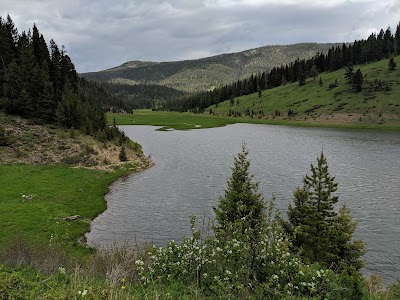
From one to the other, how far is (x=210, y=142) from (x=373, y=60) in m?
159

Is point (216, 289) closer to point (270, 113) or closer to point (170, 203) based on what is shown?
point (170, 203)

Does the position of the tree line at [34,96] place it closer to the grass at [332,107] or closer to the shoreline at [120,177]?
the shoreline at [120,177]

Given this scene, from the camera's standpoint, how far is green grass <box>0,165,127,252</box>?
29047 mm

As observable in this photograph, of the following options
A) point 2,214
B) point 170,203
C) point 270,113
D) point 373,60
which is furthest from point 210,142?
point 373,60

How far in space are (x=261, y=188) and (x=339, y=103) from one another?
401ft

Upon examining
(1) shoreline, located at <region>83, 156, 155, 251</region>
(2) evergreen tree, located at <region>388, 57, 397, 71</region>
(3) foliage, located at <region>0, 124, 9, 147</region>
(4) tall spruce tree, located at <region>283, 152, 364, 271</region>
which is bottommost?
(1) shoreline, located at <region>83, 156, 155, 251</region>

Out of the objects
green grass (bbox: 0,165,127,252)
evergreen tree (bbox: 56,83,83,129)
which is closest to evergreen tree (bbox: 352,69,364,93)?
evergreen tree (bbox: 56,83,83,129)

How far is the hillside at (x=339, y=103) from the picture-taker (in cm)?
13038

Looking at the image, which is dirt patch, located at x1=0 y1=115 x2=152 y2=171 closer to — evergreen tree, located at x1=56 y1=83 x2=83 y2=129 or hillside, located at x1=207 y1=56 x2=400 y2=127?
evergreen tree, located at x1=56 y1=83 x2=83 y2=129

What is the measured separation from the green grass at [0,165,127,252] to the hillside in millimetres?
111694

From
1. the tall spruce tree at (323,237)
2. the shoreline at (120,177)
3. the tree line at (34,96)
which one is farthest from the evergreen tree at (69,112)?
the tall spruce tree at (323,237)

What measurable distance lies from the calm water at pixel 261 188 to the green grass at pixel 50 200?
2.07 meters

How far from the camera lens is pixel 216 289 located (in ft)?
33.3

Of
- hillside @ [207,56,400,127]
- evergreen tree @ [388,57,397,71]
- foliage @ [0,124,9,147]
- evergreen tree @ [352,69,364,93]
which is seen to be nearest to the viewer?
foliage @ [0,124,9,147]
